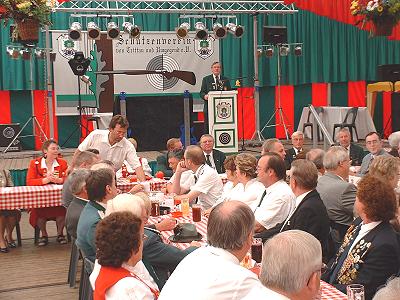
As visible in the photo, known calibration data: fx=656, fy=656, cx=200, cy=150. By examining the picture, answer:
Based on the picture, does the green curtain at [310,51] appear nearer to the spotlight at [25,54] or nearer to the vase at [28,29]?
the spotlight at [25,54]

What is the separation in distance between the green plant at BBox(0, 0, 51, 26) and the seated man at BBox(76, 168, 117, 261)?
4.49m

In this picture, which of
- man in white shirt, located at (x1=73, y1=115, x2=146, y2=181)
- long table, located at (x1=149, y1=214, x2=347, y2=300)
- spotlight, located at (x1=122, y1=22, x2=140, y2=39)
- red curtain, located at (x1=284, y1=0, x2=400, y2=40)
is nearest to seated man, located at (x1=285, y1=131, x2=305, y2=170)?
man in white shirt, located at (x1=73, y1=115, x2=146, y2=181)

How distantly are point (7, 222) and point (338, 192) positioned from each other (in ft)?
13.6

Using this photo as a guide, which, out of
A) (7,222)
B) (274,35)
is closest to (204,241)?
(7,222)

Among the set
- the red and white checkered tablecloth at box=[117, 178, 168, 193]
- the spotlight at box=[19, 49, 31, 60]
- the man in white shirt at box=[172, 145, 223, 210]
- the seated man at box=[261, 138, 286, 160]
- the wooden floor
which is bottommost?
the wooden floor

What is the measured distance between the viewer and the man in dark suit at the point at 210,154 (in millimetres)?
8531

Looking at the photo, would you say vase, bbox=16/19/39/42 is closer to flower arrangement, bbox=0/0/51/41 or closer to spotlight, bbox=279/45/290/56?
flower arrangement, bbox=0/0/51/41

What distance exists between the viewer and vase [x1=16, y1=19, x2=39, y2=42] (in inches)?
342

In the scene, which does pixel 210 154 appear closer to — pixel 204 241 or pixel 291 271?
pixel 204 241

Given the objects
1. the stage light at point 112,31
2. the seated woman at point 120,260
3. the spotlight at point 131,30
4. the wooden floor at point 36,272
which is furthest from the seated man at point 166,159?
the seated woman at point 120,260

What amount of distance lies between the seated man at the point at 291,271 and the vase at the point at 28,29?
23.2 feet

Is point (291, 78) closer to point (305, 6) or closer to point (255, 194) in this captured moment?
point (305, 6)

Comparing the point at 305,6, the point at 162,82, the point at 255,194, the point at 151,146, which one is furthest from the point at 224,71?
the point at 255,194

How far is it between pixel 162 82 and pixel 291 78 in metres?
3.21
